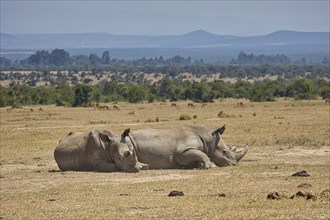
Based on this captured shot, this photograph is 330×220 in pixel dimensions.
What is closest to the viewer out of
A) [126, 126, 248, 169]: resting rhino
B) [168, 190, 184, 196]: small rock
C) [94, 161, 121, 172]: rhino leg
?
[168, 190, 184, 196]: small rock

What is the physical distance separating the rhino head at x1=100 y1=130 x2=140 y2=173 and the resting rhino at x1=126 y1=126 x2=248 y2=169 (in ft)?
1.73

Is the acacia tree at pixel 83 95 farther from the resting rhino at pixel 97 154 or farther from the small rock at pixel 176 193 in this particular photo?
the small rock at pixel 176 193

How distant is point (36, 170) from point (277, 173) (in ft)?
25.3

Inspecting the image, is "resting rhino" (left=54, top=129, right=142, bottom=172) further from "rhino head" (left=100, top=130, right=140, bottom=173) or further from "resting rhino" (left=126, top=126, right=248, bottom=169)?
"resting rhino" (left=126, top=126, right=248, bottom=169)

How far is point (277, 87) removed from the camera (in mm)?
95500

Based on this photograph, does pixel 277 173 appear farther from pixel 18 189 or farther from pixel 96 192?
pixel 18 189

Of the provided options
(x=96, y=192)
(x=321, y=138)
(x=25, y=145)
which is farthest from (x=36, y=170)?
(x=321, y=138)

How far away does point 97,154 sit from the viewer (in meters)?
22.2

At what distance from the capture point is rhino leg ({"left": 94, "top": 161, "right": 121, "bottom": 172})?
22.0 m

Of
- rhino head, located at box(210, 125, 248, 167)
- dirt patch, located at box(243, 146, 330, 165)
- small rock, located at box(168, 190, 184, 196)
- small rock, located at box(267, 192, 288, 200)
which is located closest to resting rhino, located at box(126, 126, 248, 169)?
rhino head, located at box(210, 125, 248, 167)

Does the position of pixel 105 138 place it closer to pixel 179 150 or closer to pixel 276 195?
pixel 179 150

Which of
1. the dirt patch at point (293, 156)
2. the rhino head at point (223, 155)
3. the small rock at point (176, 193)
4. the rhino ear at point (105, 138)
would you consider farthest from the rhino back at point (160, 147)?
the small rock at point (176, 193)

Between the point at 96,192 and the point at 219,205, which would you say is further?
the point at 96,192

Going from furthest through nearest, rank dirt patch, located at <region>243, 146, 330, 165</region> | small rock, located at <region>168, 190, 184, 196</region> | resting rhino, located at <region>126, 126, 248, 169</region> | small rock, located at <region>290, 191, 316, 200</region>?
dirt patch, located at <region>243, 146, 330, 165</region>
resting rhino, located at <region>126, 126, 248, 169</region>
small rock, located at <region>168, 190, 184, 196</region>
small rock, located at <region>290, 191, 316, 200</region>
